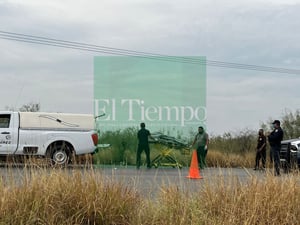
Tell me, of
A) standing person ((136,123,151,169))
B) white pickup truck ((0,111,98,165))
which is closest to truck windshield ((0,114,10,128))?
white pickup truck ((0,111,98,165))

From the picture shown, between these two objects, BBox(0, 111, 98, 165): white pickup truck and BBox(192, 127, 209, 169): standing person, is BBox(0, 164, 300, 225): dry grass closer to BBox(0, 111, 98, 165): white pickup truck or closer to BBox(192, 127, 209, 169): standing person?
BBox(0, 111, 98, 165): white pickup truck

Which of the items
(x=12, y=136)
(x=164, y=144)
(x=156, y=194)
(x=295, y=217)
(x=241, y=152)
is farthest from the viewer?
(x=241, y=152)

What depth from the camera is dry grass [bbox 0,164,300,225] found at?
582 centimetres

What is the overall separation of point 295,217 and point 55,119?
14124mm

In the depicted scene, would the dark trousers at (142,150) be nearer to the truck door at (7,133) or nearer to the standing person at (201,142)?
the standing person at (201,142)

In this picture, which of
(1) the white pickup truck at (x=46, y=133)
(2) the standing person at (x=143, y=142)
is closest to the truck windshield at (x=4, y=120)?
(1) the white pickup truck at (x=46, y=133)

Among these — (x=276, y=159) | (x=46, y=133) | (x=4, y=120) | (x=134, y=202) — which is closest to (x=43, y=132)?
(x=46, y=133)

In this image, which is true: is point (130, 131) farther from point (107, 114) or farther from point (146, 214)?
point (146, 214)

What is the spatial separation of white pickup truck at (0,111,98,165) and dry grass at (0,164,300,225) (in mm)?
11538

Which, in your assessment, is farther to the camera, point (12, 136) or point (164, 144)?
point (164, 144)

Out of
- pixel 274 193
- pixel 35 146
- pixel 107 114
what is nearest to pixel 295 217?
pixel 274 193

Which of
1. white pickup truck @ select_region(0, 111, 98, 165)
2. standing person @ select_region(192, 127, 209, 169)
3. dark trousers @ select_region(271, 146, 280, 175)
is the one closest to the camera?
dark trousers @ select_region(271, 146, 280, 175)

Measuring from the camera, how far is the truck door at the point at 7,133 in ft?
59.3

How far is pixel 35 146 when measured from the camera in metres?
18.4
